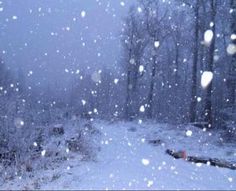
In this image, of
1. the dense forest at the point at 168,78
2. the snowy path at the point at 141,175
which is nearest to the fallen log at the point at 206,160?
the snowy path at the point at 141,175

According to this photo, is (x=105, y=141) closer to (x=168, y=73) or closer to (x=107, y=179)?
(x=107, y=179)

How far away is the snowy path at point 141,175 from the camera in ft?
31.6

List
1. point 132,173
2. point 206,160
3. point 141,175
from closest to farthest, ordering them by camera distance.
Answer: point 141,175 → point 132,173 → point 206,160

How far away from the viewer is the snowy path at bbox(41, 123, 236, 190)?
9.62m

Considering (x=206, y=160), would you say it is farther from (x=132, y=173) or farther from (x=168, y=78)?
(x=168, y=78)

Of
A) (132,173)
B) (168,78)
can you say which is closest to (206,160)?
(132,173)

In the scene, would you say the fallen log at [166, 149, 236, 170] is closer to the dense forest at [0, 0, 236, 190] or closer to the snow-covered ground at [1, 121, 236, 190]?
the snow-covered ground at [1, 121, 236, 190]

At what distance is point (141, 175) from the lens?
10531 mm

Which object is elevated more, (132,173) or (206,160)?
(132,173)

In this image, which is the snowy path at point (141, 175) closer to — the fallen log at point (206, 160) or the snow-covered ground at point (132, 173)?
the snow-covered ground at point (132, 173)

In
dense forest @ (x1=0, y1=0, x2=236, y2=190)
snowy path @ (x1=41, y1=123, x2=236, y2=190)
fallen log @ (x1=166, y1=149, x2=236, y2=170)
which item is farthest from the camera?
dense forest @ (x1=0, y1=0, x2=236, y2=190)

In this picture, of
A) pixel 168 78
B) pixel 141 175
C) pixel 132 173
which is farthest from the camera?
pixel 168 78

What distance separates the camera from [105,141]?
18.3m

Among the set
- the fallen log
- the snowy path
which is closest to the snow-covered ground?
the snowy path
